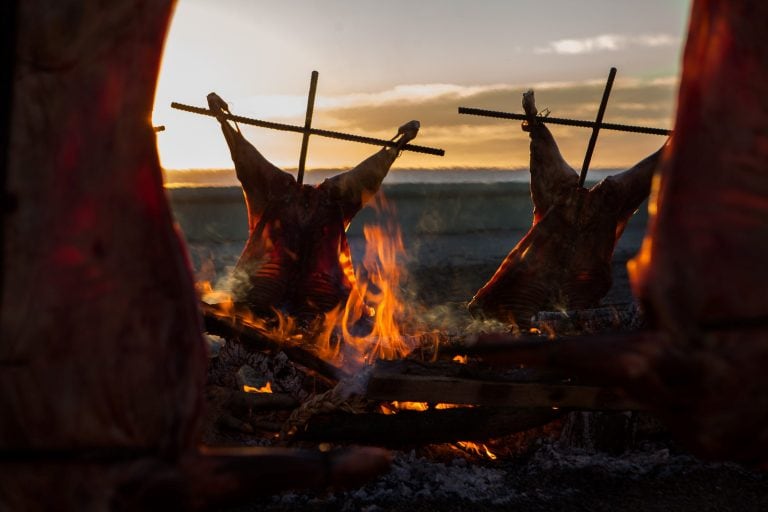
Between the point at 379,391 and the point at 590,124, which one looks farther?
the point at 590,124

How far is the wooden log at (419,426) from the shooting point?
4270mm

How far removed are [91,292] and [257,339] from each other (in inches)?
112

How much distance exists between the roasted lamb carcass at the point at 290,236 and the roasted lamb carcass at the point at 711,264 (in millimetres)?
4994

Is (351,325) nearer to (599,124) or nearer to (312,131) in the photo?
(312,131)

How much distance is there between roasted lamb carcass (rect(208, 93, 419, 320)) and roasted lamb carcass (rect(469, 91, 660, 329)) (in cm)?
110

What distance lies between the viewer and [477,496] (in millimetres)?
4141

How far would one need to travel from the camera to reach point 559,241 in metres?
6.98

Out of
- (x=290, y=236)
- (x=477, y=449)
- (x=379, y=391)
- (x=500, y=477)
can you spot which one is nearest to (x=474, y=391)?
(x=379, y=391)

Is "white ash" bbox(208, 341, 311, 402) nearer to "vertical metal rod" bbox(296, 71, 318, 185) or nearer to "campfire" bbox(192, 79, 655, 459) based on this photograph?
"campfire" bbox(192, 79, 655, 459)

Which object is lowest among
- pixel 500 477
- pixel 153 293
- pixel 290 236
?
pixel 500 477

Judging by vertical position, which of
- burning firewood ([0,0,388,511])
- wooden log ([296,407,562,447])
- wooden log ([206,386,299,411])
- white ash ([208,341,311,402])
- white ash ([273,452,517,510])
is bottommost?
white ash ([273,452,517,510])

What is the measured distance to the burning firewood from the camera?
1.53 m

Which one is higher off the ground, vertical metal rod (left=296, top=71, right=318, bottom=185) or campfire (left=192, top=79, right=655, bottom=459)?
vertical metal rod (left=296, top=71, right=318, bottom=185)

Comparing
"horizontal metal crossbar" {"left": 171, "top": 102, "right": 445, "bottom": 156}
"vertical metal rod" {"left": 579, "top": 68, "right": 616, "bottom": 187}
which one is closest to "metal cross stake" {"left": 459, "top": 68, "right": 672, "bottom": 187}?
"vertical metal rod" {"left": 579, "top": 68, "right": 616, "bottom": 187}
